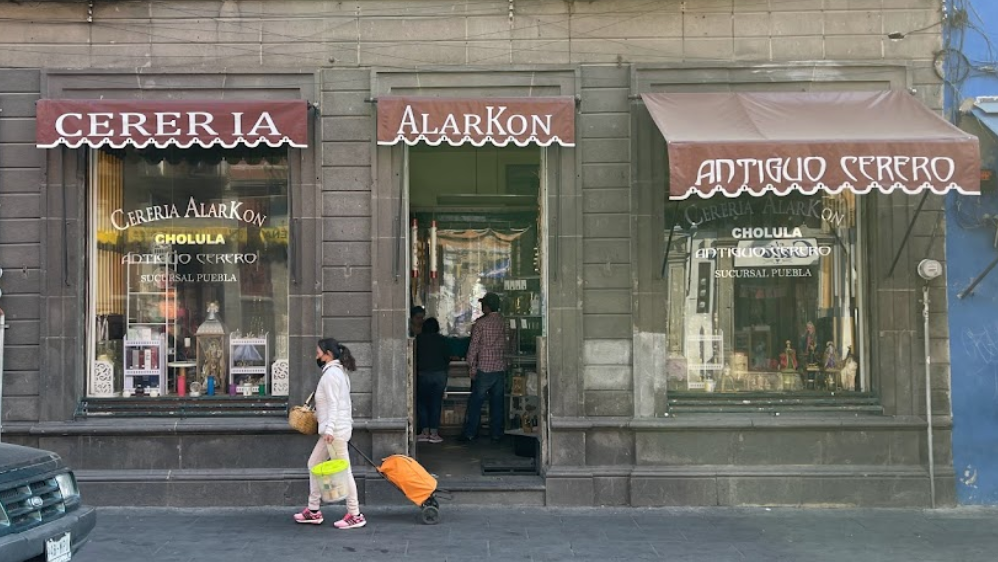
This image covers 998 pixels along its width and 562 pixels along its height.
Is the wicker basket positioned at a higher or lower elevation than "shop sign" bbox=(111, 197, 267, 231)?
lower

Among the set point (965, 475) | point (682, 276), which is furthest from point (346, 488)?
point (965, 475)

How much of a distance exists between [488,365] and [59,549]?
263 inches

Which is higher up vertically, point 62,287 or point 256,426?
point 62,287

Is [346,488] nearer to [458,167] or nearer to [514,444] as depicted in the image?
[514,444]

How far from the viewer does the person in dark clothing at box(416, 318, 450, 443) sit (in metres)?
12.5

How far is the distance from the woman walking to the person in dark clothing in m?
3.29

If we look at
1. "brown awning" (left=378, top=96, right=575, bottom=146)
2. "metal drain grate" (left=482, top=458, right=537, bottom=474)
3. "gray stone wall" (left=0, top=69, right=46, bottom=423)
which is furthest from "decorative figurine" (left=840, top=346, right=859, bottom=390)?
"gray stone wall" (left=0, top=69, right=46, bottom=423)

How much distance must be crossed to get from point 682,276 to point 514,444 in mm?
3137

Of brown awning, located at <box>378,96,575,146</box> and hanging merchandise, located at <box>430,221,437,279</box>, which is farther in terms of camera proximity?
hanging merchandise, located at <box>430,221,437,279</box>

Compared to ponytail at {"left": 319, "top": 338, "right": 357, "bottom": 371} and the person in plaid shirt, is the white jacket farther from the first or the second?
the person in plaid shirt

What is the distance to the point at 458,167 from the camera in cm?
1371

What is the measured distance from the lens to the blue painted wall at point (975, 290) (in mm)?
10141

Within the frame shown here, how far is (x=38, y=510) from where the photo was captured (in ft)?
21.0

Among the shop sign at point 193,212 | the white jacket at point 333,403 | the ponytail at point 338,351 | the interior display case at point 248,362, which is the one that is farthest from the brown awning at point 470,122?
the interior display case at point 248,362
